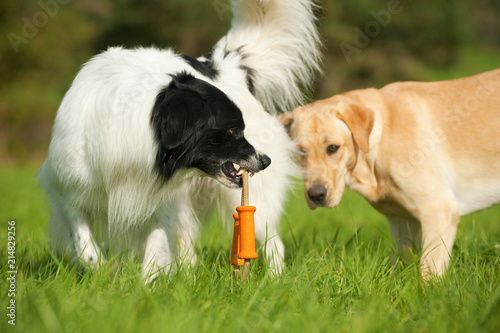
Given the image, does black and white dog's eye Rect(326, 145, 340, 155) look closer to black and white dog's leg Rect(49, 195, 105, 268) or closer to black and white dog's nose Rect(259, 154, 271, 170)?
black and white dog's nose Rect(259, 154, 271, 170)

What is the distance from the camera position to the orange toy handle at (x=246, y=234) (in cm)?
275

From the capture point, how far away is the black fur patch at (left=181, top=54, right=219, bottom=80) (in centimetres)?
334

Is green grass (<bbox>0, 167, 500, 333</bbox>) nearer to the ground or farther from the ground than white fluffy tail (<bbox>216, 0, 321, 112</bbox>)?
nearer to the ground

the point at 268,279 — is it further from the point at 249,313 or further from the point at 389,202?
the point at 389,202

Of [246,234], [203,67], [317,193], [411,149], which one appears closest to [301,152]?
[317,193]

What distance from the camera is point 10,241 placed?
136 inches

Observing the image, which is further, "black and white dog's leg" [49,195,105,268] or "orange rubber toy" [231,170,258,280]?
"black and white dog's leg" [49,195,105,268]

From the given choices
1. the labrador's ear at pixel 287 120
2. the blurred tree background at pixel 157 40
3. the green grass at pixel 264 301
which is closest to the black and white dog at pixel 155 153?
the labrador's ear at pixel 287 120

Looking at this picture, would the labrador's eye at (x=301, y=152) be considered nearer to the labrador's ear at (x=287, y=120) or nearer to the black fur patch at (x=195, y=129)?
the labrador's ear at (x=287, y=120)

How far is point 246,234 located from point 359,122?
4.52 ft

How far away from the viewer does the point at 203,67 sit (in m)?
3.42

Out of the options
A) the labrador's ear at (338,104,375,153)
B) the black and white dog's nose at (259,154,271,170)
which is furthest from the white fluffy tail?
the black and white dog's nose at (259,154,271,170)

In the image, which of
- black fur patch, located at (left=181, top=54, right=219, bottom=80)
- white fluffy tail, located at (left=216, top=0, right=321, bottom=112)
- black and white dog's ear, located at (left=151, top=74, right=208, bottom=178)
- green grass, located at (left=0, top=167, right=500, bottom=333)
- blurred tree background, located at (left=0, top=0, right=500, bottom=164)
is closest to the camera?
green grass, located at (left=0, top=167, right=500, bottom=333)

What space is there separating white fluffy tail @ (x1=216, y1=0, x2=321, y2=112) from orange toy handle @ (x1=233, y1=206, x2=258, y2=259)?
4.17 ft
